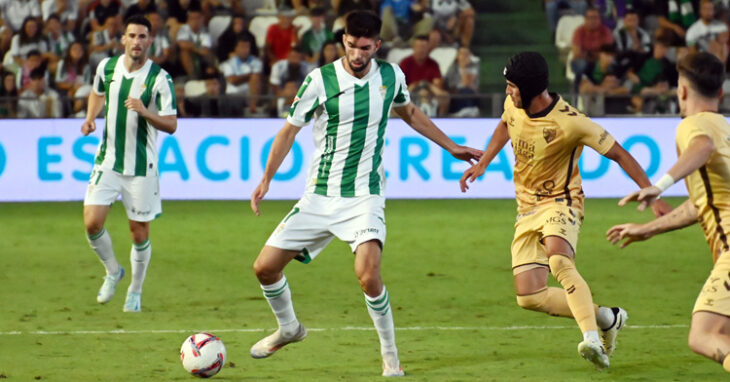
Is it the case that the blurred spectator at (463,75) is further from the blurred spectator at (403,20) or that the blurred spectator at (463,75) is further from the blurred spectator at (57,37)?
the blurred spectator at (57,37)

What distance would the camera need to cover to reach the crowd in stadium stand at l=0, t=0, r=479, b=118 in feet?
54.2

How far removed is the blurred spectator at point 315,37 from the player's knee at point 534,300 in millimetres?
10478

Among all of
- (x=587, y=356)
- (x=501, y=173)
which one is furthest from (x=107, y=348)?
(x=501, y=173)

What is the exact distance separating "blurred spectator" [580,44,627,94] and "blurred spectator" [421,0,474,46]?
2.07 meters

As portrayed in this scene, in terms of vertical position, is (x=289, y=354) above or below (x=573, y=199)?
below

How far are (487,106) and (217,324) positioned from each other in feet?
24.0

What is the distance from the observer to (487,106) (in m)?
14.8

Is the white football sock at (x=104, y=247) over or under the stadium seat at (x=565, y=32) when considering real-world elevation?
over

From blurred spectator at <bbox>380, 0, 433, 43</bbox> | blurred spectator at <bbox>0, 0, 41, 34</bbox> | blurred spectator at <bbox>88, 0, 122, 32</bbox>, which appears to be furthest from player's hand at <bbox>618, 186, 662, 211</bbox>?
blurred spectator at <bbox>0, 0, 41, 34</bbox>

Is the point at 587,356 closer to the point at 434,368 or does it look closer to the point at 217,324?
the point at 434,368

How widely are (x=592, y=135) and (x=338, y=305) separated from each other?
2.77 meters

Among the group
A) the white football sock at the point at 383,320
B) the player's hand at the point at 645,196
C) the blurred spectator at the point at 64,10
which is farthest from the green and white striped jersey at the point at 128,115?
the blurred spectator at the point at 64,10

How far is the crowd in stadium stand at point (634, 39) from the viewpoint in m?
16.8

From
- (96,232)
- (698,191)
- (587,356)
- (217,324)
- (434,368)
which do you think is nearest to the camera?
(698,191)
